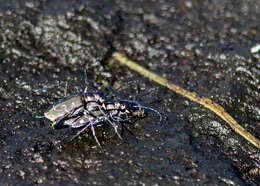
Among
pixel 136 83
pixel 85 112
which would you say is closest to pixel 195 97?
pixel 136 83

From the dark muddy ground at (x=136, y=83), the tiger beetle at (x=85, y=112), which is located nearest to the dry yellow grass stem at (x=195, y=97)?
the dark muddy ground at (x=136, y=83)

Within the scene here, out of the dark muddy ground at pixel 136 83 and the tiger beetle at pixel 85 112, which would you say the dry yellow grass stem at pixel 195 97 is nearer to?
the dark muddy ground at pixel 136 83

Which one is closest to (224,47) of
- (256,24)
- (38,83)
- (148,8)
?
(256,24)

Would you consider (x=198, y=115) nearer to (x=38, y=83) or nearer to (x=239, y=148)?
(x=239, y=148)

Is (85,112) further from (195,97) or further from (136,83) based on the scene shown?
(195,97)

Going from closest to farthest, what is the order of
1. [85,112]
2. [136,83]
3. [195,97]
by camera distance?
[85,112]
[195,97]
[136,83]

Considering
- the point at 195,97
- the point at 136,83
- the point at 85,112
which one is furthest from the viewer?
the point at 136,83

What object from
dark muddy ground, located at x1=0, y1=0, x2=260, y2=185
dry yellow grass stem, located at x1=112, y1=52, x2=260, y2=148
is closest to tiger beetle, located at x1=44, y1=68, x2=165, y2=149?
dark muddy ground, located at x1=0, y1=0, x2=260, y2=185
